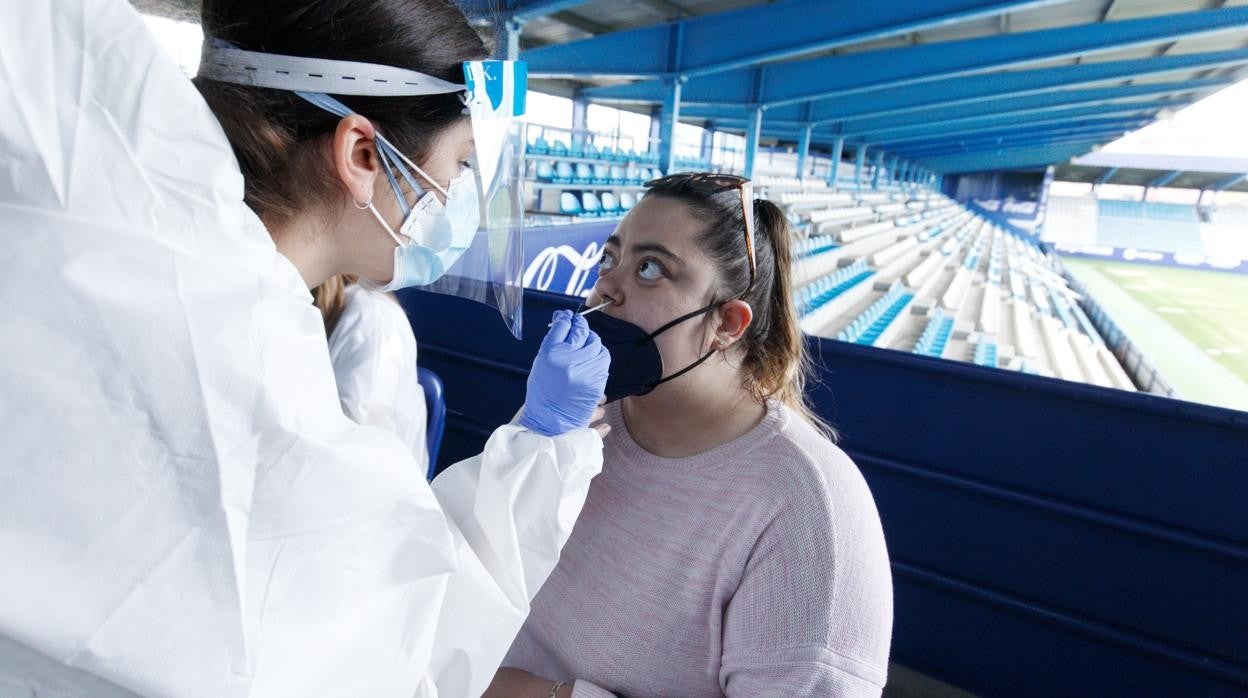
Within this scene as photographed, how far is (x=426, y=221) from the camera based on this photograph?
3.81ft

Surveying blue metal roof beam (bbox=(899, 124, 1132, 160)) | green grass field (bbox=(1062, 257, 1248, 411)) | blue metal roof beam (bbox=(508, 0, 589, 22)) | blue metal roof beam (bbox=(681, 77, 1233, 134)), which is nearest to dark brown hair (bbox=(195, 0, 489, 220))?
blue metal roof beam (bbox=(508, 0, 589, 22))

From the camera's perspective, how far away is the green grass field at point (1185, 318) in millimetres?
17391

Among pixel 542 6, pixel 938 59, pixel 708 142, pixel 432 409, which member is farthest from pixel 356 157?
pixel 708 142

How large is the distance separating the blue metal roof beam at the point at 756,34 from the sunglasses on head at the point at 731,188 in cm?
570

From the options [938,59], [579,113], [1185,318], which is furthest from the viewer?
[1185,318]

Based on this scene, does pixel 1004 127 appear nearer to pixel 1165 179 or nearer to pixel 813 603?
pixel 1165 179

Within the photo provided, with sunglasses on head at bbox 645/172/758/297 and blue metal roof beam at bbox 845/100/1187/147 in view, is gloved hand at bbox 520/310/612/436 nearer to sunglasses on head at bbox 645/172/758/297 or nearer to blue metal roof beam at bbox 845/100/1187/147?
sunglasses on head at bbox 645/172/758/297

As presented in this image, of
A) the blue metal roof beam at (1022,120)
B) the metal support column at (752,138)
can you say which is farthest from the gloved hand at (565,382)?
the blue metal roof beam at (1022,120)

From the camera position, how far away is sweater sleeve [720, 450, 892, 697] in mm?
1025

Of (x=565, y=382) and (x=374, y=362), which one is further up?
(x=565, y=382)

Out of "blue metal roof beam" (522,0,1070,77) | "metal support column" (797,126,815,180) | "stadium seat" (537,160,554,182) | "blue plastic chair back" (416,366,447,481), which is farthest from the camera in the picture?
Answer: "metal support column" (797,126,815,180)

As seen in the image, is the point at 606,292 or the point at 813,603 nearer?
the point at 813,603

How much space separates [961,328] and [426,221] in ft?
33.8

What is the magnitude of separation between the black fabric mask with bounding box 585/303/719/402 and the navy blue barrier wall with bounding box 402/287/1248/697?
1.12 metres
